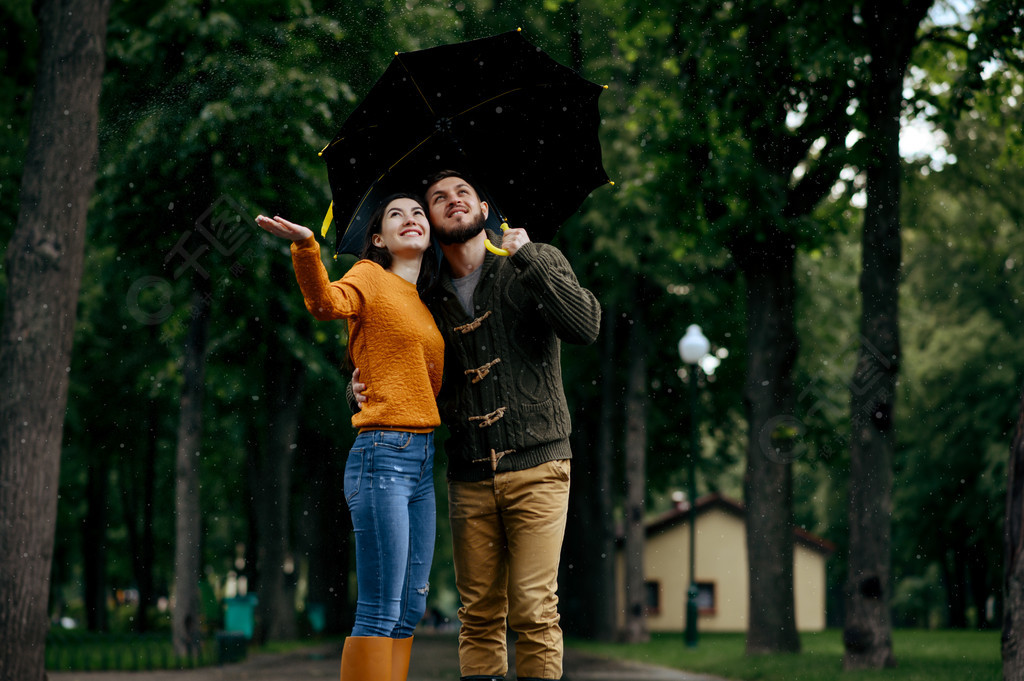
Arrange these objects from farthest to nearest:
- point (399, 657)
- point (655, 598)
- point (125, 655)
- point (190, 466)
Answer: point (655, 598) < point (190, 466) < point (125, 655) < point (399, 657)

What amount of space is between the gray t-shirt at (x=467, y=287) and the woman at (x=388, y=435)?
0.64ft

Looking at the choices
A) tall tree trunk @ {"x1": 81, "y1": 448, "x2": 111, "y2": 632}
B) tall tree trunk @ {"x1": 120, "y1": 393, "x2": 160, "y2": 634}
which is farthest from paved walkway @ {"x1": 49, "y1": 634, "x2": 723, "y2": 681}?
tall tree trunk @ {"x1": 81, "y1": 448, "x2": 111, "y2": 632}

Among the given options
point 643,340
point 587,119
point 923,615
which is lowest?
point 923,615

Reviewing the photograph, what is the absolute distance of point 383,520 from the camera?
3.37 m

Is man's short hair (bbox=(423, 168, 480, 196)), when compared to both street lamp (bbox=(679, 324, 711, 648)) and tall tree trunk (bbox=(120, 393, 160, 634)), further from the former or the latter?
tall tree trunk (bbox=(120, 393, 160, 634))

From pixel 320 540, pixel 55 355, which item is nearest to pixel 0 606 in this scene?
pixel 55 355

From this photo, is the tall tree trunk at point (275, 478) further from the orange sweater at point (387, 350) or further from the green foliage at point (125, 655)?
the orange sweater at point (387, 350)

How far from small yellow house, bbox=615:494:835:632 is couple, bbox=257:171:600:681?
33.3m

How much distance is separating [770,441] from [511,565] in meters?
9.92

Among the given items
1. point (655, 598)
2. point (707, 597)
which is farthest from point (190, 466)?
point (707, 597)

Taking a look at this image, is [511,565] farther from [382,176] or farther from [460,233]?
[382,176]

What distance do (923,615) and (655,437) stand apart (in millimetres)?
20644

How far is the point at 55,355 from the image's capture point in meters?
7.38

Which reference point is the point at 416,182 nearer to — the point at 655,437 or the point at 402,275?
the point at 402,275
